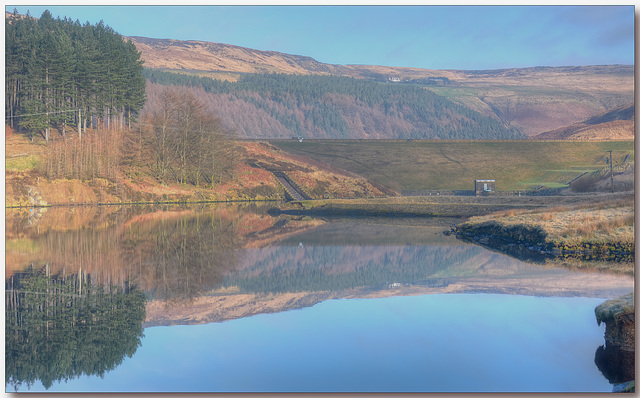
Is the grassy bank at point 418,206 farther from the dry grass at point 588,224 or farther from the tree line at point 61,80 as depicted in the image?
the tree line at point 61,80

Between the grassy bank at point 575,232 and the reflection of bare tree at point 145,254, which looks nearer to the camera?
the reflection of bare tree at point 145,254

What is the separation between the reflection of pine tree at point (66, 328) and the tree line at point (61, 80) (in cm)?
5279

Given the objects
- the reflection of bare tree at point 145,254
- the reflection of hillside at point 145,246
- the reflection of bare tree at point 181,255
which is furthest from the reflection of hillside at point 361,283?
the reflection of hillside at point 145,246

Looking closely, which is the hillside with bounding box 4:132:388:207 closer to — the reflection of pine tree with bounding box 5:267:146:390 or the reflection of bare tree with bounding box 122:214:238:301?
the reflection of bare tree with bounding box 122:214:238:301

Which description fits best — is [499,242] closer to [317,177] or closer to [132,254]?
[132,254]

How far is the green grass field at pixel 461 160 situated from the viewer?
104 metres

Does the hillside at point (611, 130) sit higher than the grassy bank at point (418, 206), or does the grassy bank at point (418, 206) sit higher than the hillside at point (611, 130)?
the hillside at point (611, 130)


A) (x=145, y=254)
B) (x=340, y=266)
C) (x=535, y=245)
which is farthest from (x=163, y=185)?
(x=340, y=266)

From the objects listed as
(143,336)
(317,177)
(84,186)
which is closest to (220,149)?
(317,177)

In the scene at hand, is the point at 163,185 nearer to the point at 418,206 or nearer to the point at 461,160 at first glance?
the point at 418,206

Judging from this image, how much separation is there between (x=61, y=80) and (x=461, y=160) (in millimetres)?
66445

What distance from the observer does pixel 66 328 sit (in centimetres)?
1495

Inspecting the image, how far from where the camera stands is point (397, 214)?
58094 millimetres

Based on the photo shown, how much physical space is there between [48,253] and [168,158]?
188 ft
